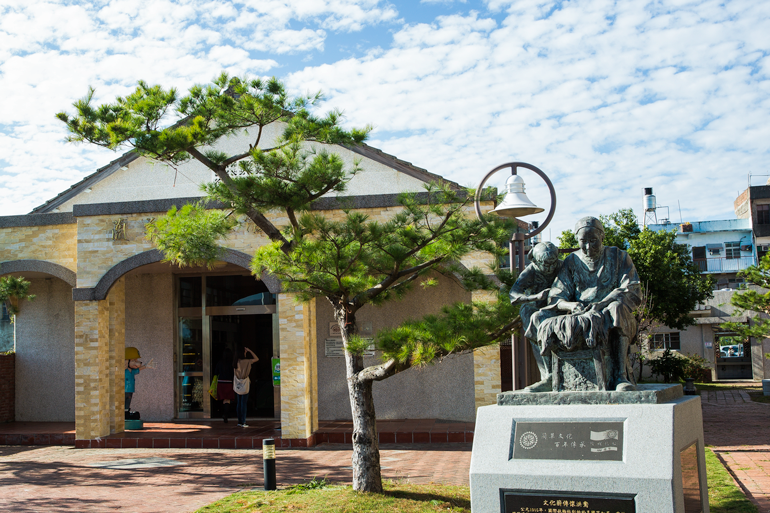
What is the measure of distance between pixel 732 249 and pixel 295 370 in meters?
31.5

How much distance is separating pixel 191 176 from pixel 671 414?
10.8m

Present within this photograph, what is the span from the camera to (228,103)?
281 inches

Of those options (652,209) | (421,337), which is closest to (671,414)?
(421,337)

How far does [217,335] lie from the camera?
→ 13617 millimetres

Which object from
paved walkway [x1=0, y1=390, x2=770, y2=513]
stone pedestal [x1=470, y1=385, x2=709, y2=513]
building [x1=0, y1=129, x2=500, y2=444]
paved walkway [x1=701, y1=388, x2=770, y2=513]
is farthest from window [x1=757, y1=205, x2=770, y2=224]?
stone pedestal [x1=470, y1=385, x2=709, y2=513]

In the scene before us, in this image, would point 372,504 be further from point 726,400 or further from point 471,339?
point 726,400

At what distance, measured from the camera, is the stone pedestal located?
14.1ft

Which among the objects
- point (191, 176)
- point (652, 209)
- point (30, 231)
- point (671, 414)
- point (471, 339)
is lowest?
point (671, 414)

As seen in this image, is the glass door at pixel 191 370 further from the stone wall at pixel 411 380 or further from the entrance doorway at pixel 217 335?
the stone wall at pixel 411 380

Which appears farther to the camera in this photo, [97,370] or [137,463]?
[97,370]

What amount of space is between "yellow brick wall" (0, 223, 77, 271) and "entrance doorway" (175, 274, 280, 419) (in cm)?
232

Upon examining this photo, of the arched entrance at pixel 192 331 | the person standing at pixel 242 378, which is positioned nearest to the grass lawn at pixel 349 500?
the person standing at pixel 242 378

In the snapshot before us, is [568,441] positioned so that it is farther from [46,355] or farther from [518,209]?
[46,355]

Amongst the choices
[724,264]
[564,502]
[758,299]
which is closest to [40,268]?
[564,502]
